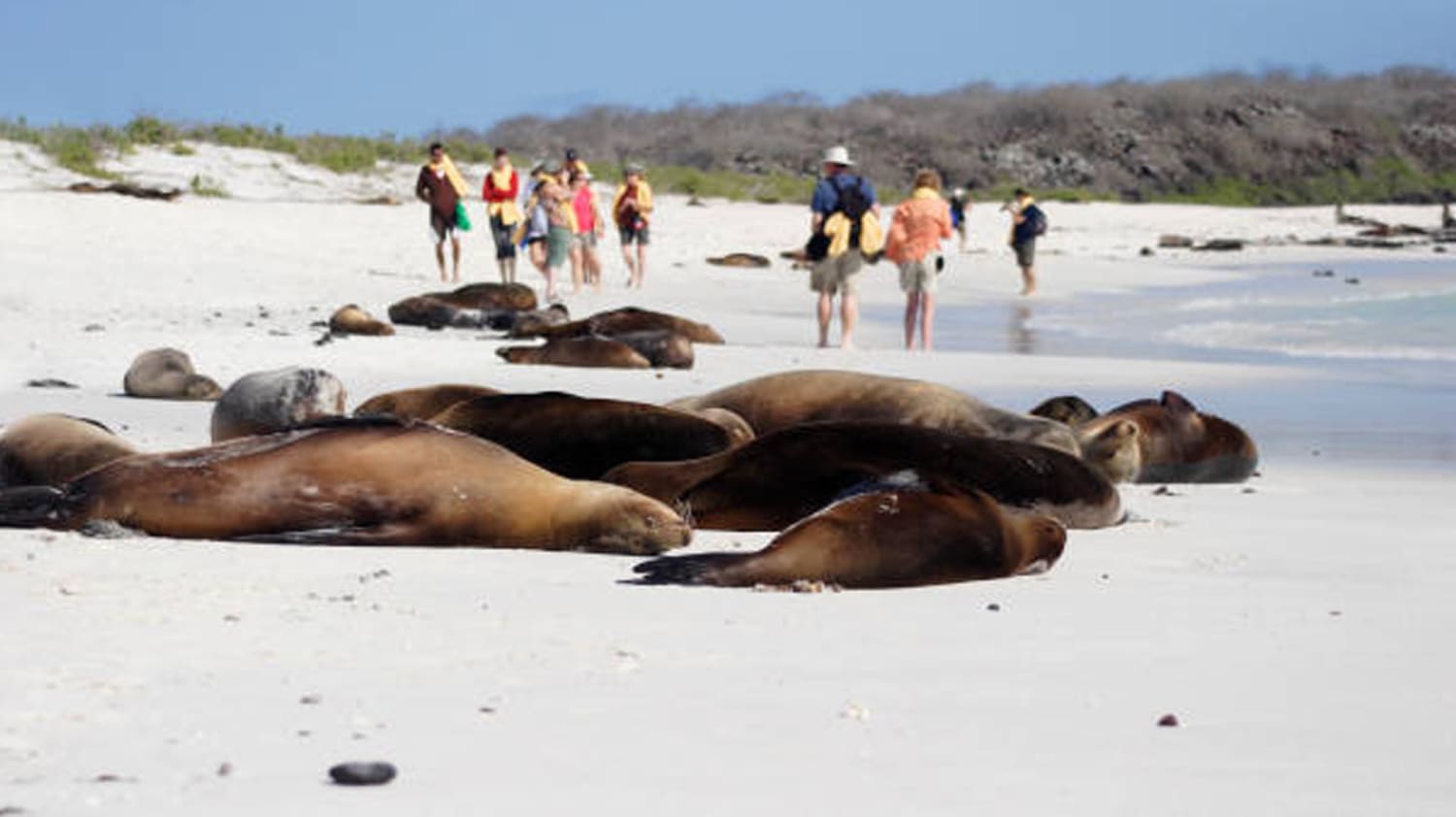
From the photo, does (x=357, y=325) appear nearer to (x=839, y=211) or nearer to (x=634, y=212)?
(x=839, y=211)

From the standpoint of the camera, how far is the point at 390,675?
14.6ft

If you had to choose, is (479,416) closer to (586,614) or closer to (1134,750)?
(586,614)

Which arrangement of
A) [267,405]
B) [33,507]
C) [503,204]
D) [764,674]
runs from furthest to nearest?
[503,204], [267,405], [33,507], [764,674]

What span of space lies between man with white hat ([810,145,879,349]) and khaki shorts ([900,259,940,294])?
0.47 meters

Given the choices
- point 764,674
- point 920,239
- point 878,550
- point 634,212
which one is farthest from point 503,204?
point 764,674

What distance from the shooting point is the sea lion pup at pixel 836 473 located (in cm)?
688

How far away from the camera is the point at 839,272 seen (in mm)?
17469

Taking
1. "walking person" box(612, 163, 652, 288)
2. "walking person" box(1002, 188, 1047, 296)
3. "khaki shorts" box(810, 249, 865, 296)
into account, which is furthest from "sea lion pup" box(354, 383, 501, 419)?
"walking person" box(1002, 188, 1047, 296)

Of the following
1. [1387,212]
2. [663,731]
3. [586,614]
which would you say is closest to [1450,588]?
[586,614]

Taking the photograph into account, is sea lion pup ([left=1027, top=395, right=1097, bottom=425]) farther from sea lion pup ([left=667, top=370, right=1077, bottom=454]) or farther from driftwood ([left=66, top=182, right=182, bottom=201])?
driftwood ([left=66, top=182, right=182, bottom=201])

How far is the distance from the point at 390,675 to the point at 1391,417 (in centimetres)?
929

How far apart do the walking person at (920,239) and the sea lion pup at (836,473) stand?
10687 millimetres

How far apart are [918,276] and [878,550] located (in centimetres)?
1226

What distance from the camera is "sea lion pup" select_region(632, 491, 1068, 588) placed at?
19.0 ft
